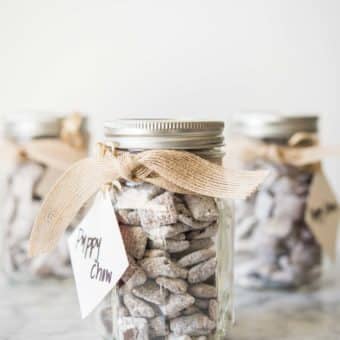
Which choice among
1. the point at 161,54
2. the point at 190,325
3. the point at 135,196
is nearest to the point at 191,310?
the point at 190,325

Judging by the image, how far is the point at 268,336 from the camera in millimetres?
633

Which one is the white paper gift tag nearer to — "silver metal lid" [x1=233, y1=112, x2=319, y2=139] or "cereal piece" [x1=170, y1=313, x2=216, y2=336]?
"cereal piece" [x1=170, y1=313, x2=216, y2=336]

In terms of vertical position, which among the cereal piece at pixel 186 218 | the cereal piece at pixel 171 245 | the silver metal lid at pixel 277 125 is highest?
the silver metal lid at pixel 277 125

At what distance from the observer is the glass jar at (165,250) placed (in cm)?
54

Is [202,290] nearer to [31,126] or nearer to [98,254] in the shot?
[98,254]

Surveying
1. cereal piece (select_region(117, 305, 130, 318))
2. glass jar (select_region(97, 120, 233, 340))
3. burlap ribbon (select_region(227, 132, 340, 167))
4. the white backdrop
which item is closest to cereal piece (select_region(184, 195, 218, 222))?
glass jar (select_region(97, 120, 233, 340))

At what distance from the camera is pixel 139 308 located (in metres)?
0.54

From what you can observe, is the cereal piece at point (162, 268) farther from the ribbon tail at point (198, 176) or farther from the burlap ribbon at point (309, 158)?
the burlap ribbon at point (309, 158)

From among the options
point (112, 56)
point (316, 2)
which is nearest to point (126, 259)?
point (112, 56)

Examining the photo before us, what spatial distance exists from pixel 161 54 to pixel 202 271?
550mm

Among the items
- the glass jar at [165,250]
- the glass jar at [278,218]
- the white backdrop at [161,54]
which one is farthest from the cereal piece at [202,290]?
the white backdrop at [161,54]

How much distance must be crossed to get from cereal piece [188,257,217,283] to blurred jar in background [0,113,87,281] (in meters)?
0.31

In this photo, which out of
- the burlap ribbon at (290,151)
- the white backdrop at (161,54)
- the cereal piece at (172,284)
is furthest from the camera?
the white backdrop at (161,54)

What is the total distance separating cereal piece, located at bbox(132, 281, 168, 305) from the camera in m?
0.53
